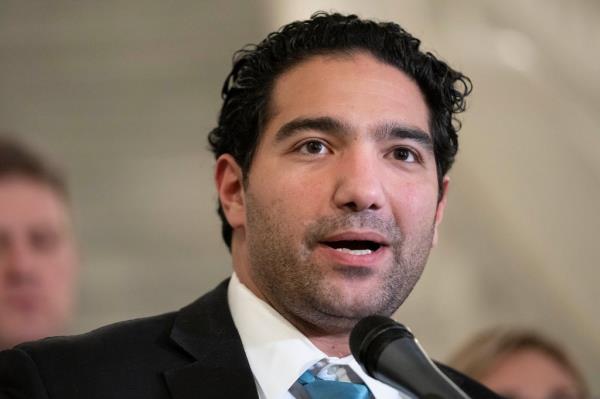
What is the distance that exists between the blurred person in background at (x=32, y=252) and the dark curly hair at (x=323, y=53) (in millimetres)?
544

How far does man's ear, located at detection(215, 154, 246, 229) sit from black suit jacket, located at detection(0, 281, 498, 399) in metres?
0.21

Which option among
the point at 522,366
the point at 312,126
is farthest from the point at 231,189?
the point at 522,366

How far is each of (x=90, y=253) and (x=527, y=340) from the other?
2.36 meters

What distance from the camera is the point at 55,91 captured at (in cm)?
578

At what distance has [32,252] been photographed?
3.04 m

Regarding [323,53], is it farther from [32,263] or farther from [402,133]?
[32,263]

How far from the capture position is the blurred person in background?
298cm

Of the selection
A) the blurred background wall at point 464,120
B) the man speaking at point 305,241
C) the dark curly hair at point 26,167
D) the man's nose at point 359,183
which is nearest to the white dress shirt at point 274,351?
the man speaking at point 305,241

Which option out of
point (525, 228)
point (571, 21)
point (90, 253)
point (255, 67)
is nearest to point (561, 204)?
point (525, 228)

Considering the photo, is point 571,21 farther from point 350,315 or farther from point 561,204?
point 350,315

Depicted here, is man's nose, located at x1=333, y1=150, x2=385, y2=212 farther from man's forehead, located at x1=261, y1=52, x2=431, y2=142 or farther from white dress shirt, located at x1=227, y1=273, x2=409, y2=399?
white dress shirt, located at x1=227, y1=273, x2=409, y2=399

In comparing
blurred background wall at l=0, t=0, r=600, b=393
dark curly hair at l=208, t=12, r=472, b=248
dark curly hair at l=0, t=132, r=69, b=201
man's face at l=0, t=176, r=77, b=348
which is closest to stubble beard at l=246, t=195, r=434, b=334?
dark curly hair at l=208, t=12, r=472, b=248

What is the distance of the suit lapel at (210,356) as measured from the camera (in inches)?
88.4

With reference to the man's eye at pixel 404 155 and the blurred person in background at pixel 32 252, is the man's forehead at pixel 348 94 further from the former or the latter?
the blurred person in background at pixel 32 252
